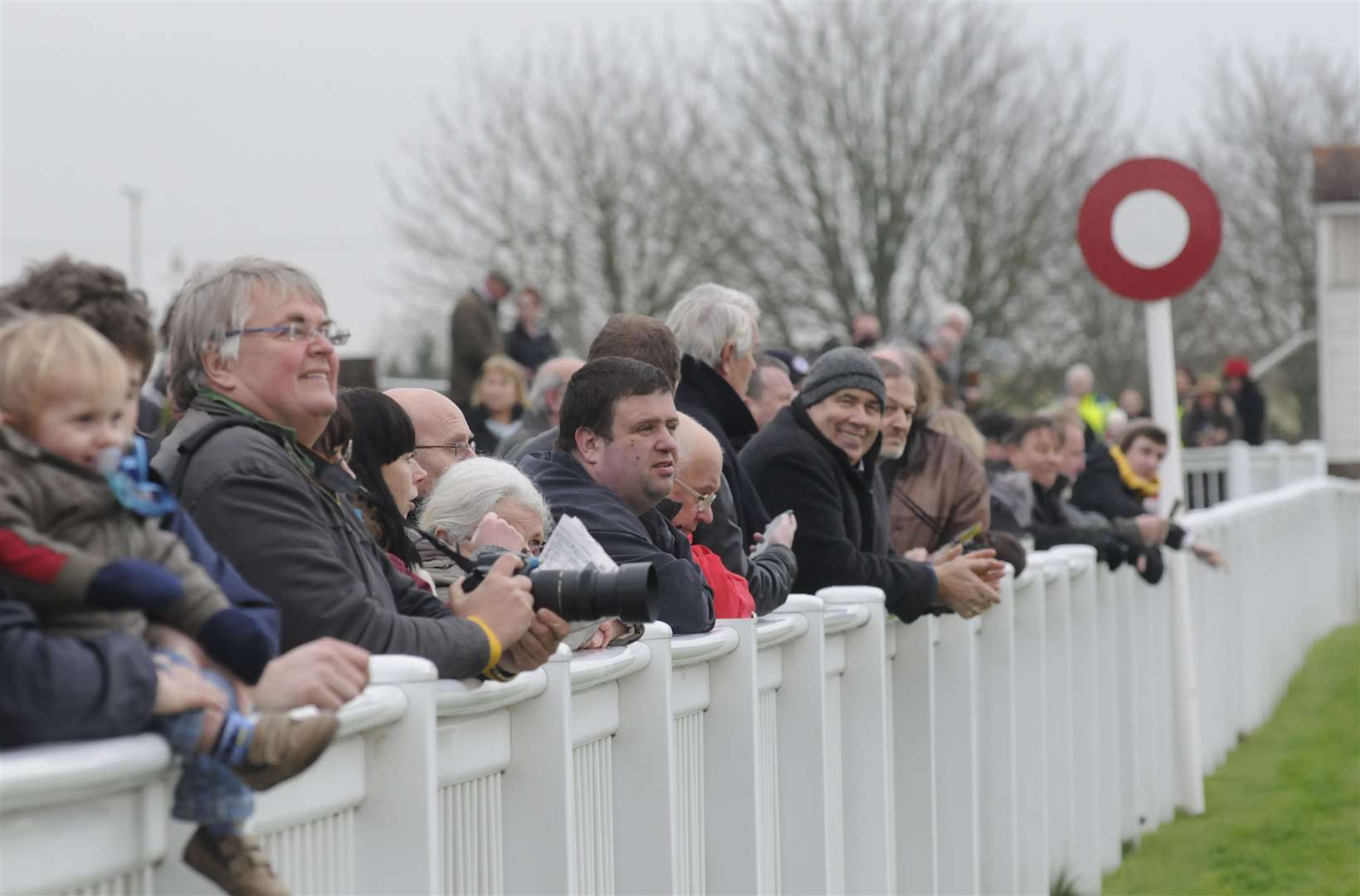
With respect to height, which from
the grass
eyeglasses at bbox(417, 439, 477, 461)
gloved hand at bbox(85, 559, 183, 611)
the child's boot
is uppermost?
eyeglasses at bbox(417, 439, 477, 461)

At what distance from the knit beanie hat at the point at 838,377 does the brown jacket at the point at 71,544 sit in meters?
4.72

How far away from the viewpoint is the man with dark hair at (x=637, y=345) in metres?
6.72

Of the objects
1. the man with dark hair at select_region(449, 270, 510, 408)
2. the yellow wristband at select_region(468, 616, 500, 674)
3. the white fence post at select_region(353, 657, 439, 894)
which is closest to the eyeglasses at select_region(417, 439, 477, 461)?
the yellow wristband at select_region(468, 616, 500, 674)

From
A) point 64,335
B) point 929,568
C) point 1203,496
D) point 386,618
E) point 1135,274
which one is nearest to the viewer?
point 64,335

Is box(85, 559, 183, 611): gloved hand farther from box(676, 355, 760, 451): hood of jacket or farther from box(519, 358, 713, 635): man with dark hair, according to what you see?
box(676, 355, 760, 451): hood of jacket

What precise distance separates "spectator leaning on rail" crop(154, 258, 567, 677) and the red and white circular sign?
28.6 feet

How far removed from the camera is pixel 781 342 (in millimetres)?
38156

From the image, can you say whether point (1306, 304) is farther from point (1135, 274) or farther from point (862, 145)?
point (1135, 274)

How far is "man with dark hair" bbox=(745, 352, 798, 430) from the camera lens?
29.7 feet

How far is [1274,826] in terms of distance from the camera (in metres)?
11.1

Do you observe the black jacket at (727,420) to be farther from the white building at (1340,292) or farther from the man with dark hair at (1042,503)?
the white building at (1340,292)

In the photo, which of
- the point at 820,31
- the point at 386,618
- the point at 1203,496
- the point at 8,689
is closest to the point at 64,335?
the point at 8,689

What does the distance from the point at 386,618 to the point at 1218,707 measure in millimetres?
11491

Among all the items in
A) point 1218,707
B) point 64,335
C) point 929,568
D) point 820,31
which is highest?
point 820,31
